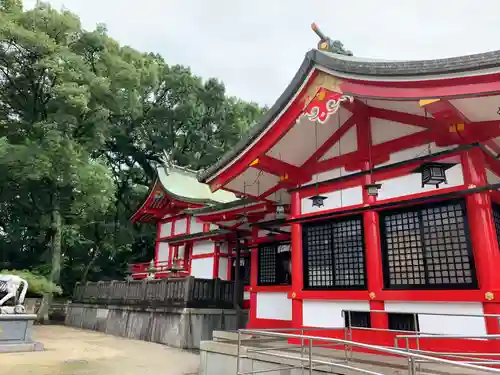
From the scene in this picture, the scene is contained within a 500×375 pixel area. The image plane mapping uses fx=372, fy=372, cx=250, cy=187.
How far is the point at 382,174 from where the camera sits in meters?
8.17

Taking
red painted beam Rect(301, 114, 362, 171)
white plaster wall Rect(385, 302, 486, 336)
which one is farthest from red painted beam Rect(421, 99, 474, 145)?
white plaster wall Rect(385, 302, 486, 336)

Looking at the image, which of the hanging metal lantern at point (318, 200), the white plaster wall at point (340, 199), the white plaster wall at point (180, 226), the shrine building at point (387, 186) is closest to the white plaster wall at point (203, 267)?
the white plaster wall at point (180, 226)

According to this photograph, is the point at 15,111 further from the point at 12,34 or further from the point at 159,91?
the point at 159,91

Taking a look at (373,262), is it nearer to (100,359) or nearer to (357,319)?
(357,319)

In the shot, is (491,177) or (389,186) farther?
(389,186)

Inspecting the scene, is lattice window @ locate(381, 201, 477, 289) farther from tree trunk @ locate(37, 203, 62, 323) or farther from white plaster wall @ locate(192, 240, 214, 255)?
tree trunk @ locate(37, 203, 62, 323)

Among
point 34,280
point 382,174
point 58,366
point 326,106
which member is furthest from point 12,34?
point 382,174

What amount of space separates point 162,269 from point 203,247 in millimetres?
4193

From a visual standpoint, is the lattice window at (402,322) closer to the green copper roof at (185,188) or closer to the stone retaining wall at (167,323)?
the stone retaining wall at (167,323)

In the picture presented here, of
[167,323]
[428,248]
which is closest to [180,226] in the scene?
[167,323]

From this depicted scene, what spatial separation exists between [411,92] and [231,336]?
6.43 metres

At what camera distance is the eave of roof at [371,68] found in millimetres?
5741

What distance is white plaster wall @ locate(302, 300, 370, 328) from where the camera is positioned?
8.05 metres

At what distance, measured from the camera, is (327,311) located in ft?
27.9
